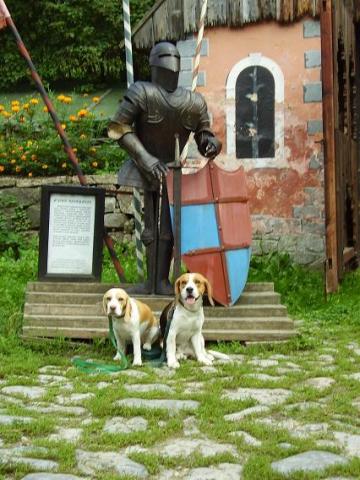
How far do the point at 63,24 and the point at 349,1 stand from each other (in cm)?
557

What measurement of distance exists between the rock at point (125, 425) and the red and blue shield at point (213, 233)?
8.12 feet

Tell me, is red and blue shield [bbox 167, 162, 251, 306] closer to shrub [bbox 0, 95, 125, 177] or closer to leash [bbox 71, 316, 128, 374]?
leash [bbox 71, 316, 128, 374]

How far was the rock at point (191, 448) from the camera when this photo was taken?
3.91 metres

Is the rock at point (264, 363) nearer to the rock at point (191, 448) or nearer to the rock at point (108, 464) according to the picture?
the rock at point (191, 448)

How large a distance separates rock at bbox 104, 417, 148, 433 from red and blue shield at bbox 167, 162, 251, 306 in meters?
2.48

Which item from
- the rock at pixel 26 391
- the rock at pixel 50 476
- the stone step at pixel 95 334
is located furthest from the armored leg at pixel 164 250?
the rock at pixel 50 476

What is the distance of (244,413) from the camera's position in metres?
4.64

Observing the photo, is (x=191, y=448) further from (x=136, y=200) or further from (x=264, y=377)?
(x=136, y=200)

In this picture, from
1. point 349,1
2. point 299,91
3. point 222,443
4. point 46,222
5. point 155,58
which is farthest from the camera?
point 349,1

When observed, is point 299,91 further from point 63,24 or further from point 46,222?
point 63,24

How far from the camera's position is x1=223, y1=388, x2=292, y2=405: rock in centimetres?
493

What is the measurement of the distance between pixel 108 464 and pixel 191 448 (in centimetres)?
43

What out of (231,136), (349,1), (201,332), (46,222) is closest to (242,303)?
(201,332)

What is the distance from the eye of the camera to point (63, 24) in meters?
15.7
